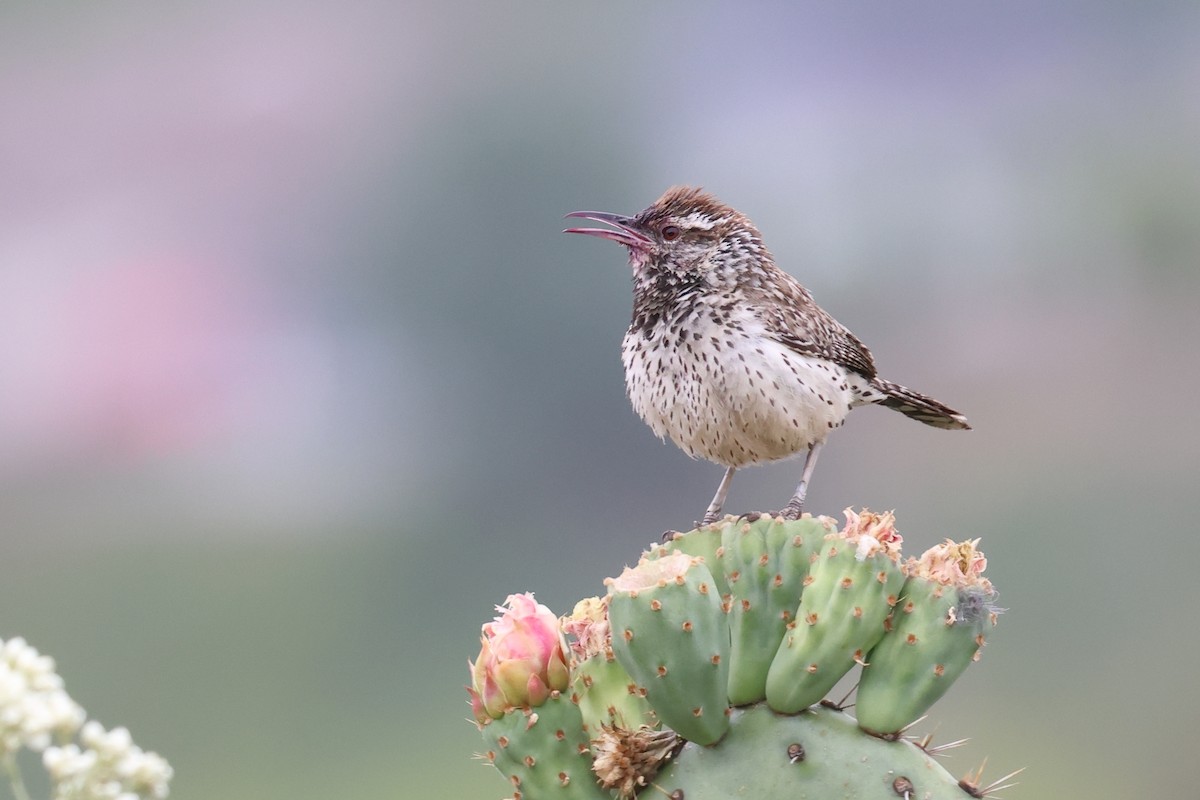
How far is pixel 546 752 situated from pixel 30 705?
0.45 m

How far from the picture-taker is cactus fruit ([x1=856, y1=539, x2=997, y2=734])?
1.08 m

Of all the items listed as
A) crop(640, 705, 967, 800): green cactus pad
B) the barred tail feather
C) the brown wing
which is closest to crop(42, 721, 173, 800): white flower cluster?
crop(640, 705, 967, 800): green cactus pad

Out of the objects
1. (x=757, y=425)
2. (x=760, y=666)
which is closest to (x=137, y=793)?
(x=760, y=666)

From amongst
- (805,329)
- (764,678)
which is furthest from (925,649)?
(805,329)

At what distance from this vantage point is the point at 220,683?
12.7 ft

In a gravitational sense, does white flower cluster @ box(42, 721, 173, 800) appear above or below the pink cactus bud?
above

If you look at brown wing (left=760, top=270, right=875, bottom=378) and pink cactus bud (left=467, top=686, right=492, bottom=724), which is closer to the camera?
pink cactus bud (left=467, top=686, right=492, bottom=724)

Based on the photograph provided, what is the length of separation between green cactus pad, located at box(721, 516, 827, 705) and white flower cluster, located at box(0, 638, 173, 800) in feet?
1.66

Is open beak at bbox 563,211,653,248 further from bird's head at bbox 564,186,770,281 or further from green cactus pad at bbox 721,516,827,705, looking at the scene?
green cactus pad at bbox 721,516,827,705

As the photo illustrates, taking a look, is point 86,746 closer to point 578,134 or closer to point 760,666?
point 760,666

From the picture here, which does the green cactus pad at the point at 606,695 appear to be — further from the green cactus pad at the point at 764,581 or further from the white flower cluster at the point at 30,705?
the white flower cluster at the point at 30,705

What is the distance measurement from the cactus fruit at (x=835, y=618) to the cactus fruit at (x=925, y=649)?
20mm

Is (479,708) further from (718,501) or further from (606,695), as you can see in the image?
(718,501)

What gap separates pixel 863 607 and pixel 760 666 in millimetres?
110
